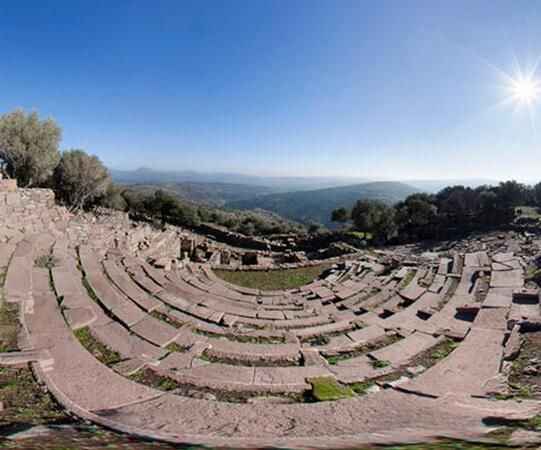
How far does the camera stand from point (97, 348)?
5.54m

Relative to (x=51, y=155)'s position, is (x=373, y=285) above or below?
below

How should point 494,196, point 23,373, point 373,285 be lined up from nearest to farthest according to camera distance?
point 23,373, point 373,285, point 494,196

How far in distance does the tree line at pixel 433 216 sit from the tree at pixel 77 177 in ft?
114

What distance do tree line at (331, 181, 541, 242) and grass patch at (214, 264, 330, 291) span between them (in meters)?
26.2

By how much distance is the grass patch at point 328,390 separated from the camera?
15.0ft

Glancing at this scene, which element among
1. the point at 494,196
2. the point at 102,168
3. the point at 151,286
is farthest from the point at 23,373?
the point at 494,196

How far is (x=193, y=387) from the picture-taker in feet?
15.7

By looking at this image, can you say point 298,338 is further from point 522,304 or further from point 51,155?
point 51,155

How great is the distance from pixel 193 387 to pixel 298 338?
3242 millimetres

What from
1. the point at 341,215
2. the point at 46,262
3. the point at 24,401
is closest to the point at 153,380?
the point at 24,401

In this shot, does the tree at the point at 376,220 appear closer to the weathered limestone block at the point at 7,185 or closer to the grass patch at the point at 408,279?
the grass patch at the point at 408,279

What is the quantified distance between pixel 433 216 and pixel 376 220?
13.8 meters

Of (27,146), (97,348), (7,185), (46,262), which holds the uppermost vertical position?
(27,146)

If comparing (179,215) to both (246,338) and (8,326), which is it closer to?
(246,338)
